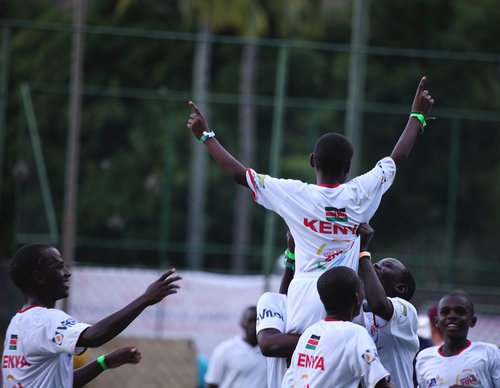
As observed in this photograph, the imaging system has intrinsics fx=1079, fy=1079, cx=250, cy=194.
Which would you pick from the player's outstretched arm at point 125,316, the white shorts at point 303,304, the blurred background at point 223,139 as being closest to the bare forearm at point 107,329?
the player's outstretched arm at point 125,316

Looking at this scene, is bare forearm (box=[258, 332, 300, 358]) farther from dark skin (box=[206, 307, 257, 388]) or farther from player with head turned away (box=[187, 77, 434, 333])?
dark skin (box=[206, 307, 257, 388])

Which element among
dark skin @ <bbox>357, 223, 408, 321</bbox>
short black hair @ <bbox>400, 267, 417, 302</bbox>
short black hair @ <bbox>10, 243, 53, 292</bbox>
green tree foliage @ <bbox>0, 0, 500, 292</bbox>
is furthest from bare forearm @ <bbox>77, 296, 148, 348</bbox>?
green tree foliage @ <bbox>0, 0, 500, 292</bbox>

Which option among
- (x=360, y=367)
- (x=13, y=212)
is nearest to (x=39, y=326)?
(x=360, y=367)

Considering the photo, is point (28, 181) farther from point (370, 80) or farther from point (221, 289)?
point (370, 80)

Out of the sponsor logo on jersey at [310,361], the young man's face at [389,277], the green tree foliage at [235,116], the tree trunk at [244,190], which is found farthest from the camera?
the tree trunk at [244,190]

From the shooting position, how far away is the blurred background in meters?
17.2

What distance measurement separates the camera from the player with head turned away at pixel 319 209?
588cm

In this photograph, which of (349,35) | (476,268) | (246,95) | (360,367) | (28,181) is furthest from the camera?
(349,35)

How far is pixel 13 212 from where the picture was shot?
74.0 ft

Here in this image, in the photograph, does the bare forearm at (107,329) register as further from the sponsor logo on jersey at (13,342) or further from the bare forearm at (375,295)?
the bare forearm at (375,295)

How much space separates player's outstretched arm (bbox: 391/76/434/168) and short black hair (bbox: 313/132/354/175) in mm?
408

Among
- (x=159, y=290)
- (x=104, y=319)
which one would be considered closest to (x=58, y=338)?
(x=104, y=319)

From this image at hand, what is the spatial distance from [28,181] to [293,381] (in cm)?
1282

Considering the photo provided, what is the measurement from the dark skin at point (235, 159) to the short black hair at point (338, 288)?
691 mm
